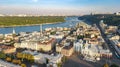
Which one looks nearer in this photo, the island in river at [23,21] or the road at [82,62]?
the road at [82,62]

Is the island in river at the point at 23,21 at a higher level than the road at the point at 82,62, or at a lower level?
higher

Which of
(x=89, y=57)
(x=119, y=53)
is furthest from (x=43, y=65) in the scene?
(x=119, y=53)

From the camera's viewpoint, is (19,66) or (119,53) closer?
(19,66)

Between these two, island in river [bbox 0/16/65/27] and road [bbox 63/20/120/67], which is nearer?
road [bbox 63/20/120/67]

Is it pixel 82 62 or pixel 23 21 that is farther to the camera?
pixel 23 21

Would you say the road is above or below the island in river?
below

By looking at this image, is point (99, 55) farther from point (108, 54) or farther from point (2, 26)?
point (2, 26)

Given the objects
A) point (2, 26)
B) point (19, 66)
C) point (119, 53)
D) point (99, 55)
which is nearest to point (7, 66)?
point (19, 66)

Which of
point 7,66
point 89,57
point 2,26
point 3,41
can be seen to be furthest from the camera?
point 2,26

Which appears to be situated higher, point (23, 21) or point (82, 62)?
point (23, 21)

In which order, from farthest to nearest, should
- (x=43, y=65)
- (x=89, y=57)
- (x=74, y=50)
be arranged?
(x=74, y=50) < (x=89, y=57) < (x=43, y=65)
